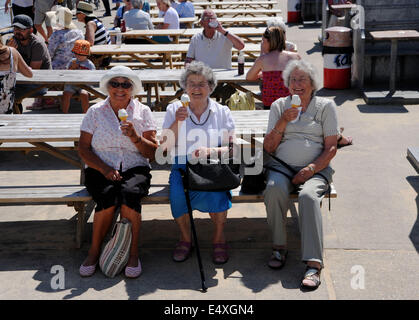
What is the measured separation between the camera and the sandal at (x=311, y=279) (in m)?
4.08

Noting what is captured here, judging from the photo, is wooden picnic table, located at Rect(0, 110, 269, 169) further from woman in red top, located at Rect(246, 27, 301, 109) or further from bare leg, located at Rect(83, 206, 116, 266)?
bare leg, located at Rect(83, 206, 116, 266)

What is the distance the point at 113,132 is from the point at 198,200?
0.76 meters

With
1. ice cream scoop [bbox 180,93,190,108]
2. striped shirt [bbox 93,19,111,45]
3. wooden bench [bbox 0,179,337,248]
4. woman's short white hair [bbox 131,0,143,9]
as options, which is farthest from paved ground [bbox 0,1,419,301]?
woman's short white hair [bbox 131,0,143,9]

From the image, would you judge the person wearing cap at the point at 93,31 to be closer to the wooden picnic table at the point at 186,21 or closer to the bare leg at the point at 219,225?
the wooden picnic table at the point at 186,21

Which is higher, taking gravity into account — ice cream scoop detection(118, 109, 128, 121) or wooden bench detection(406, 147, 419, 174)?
ice cream scoop detection(118, 109, 128, 121)

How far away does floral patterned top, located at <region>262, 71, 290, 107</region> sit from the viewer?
6129 millimetres

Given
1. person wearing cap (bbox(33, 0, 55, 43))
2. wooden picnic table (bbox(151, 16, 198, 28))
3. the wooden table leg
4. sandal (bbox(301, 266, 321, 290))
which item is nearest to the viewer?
sandal (bbox(301, 266, 321, 290))

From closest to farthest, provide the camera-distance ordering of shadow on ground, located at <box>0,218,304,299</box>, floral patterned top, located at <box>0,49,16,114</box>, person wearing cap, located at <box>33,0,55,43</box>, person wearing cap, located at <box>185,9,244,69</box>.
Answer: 1. shadow on ground, located at <box>0,218,304,299</box>
2. floral patterned top, located at <box>0,49,16,114</box>
3. person wearing cap, located at <box>185,9,244,69</box>
4. person wearing cap, located at <box>33,0,55,43</box>

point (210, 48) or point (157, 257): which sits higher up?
point (210, 48)

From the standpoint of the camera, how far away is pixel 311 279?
4.10 meters

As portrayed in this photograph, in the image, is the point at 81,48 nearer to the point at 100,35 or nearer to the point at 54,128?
the point at 100,35

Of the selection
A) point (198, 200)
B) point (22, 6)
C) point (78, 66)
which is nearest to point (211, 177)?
point (198, 200)

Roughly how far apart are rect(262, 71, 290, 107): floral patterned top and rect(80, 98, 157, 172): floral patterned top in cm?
187

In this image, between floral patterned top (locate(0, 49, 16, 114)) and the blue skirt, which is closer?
the blue skirt
